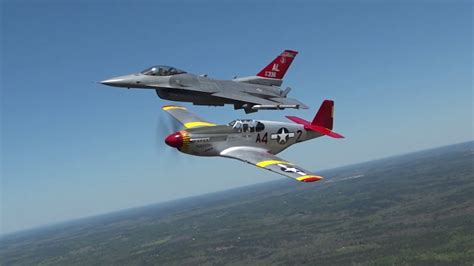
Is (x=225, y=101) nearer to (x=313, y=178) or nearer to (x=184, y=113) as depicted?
(x=184, y=113)

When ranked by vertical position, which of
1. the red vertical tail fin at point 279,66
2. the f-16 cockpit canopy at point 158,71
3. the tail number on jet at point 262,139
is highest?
the red vertical tail fin at point 279,66

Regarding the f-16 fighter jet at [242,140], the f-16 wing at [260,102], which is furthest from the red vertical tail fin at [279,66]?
the f-16 fighter jet at [242,140]

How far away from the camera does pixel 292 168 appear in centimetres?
2089

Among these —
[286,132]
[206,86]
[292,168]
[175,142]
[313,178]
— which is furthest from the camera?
[206,86]

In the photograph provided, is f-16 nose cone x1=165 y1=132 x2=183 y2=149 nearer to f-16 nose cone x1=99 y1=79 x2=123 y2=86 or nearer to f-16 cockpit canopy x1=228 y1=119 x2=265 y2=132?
f-16 cockpit canopy x1=228 y1=119 x2=265 y2=132

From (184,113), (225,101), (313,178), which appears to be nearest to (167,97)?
(184,113)

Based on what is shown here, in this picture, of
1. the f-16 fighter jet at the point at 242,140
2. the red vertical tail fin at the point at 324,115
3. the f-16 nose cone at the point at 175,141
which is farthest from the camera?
the red vertical tail fin at the point at 324,115

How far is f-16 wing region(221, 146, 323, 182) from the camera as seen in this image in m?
19.3

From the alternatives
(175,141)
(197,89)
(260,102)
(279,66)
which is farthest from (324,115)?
(279,66)

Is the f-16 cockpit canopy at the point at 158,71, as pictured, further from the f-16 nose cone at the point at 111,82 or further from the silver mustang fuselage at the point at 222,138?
the silver mustang fuselage at the point at 222,138

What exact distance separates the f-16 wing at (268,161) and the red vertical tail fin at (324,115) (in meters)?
5.87

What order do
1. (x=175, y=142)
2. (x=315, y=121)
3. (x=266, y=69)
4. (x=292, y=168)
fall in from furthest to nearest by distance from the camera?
(x=266, y=69) < (x=315, y=121) < (x=175, y=142) < (x=292, y=168)

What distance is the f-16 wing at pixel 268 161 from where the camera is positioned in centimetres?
1933

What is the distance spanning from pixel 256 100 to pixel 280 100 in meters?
3.19
